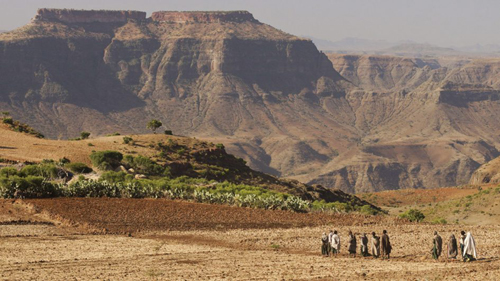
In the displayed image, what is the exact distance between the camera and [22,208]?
48500 mm

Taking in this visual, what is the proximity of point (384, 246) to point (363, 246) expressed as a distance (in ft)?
3.52

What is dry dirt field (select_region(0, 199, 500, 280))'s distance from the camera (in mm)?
31688

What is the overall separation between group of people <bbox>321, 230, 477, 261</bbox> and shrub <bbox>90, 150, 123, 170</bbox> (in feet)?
127

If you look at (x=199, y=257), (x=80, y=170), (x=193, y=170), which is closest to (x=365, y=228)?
(x=199, y=257)

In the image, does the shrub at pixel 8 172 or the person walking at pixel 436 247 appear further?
the shrub at pixel 8 172

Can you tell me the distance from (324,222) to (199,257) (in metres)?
15.0

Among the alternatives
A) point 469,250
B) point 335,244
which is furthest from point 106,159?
point 469,250

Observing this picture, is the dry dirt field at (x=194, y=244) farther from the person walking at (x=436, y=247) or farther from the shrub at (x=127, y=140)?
the shrub at (x=127, y=140)

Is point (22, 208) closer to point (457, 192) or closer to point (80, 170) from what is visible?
point (80, 170)

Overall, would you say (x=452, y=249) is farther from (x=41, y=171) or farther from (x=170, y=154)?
(x=170, y=154)

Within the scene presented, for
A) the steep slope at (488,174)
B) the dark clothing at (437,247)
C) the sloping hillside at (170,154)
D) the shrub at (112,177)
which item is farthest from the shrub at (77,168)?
the steep slope at (488,174)

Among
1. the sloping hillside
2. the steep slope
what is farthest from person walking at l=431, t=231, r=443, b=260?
the steep slope

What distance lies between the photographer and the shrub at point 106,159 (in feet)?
237

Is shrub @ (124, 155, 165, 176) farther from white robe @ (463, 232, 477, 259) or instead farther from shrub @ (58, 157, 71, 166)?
white robe @ (463, 232, 477, 259)
